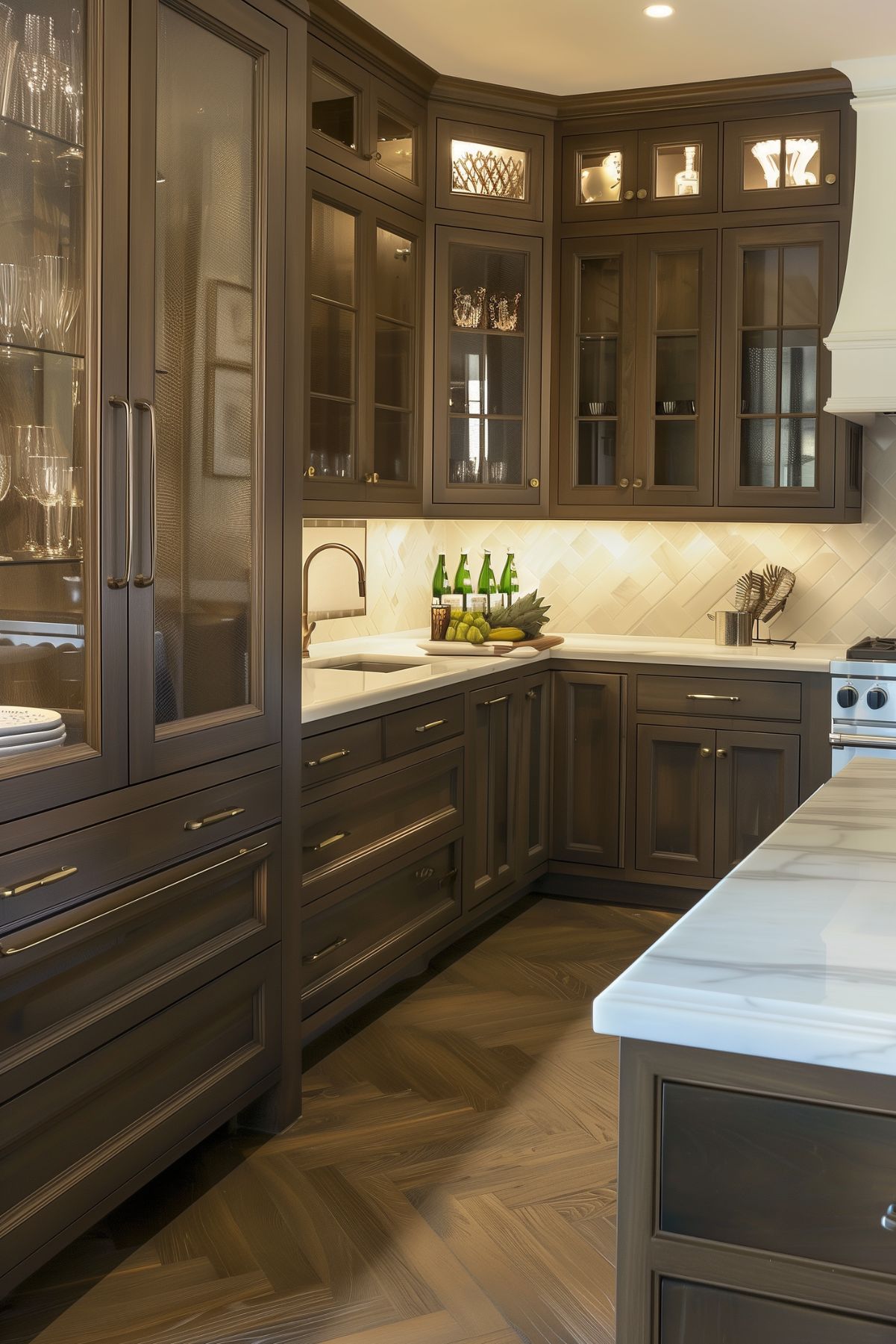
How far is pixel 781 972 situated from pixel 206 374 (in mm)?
1697

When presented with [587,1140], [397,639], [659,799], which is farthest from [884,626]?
[587,1140]

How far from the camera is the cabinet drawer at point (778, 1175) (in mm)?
1056

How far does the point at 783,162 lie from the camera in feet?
14.7

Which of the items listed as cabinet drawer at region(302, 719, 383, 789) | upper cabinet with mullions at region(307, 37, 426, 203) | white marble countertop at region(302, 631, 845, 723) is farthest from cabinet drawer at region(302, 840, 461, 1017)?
upper cabinet with mullions at region(307, 37, 426, 203)

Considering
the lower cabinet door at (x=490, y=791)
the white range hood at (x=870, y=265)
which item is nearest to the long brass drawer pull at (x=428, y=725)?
the lower cabinet door at (x=490, y=791)

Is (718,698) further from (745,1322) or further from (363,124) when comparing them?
(745,1322)

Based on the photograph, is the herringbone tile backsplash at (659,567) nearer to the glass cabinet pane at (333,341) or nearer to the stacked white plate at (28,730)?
the glass cabinet pane at (333,341)

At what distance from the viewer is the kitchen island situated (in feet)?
3.46

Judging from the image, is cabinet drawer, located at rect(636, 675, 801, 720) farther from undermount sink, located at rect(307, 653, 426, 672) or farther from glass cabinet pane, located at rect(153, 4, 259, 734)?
glass cabinet pane, located at rect(153, 4, 259, 734)

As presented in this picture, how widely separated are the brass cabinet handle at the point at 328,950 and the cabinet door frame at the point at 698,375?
2.20m

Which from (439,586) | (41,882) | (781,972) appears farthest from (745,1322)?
(439,586)

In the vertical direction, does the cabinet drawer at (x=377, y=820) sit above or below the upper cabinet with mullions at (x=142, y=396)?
below

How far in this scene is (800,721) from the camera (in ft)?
14.2

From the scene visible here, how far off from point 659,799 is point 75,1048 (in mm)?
2820
